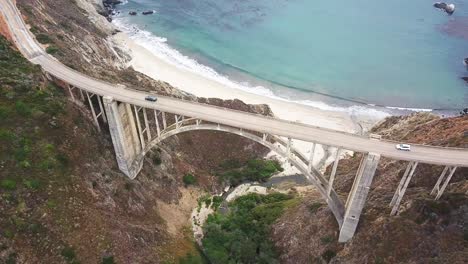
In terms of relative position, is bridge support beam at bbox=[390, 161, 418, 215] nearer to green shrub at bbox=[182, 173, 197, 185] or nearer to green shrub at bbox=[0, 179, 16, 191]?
green shrub at bbox=[182, 173, 197, 185]

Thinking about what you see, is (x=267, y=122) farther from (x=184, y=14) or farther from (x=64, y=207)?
(x=184, y=14)

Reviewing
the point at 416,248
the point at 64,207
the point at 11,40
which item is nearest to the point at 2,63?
the point at 11,40

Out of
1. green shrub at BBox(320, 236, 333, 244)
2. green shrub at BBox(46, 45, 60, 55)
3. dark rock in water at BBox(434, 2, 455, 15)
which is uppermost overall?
green shrub at BBox(46, 45, 60, 55)

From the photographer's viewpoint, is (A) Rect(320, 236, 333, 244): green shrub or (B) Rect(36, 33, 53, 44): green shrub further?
(B) Rect(36, 33, 53, 44): green shrub

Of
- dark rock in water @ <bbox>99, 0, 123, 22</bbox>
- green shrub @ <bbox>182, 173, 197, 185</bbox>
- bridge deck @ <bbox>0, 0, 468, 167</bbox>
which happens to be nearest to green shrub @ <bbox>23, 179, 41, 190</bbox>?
bridge deck @ <bbox>0, 0, 468, 167</bbox>

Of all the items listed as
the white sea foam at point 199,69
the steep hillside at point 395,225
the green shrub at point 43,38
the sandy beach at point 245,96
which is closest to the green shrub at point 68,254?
the steep hillside at point 395,225

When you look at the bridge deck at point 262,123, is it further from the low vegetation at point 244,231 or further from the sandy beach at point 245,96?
the sandy beach at point 245,96

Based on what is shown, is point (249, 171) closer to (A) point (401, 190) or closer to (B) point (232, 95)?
(B) point (232, 95)
